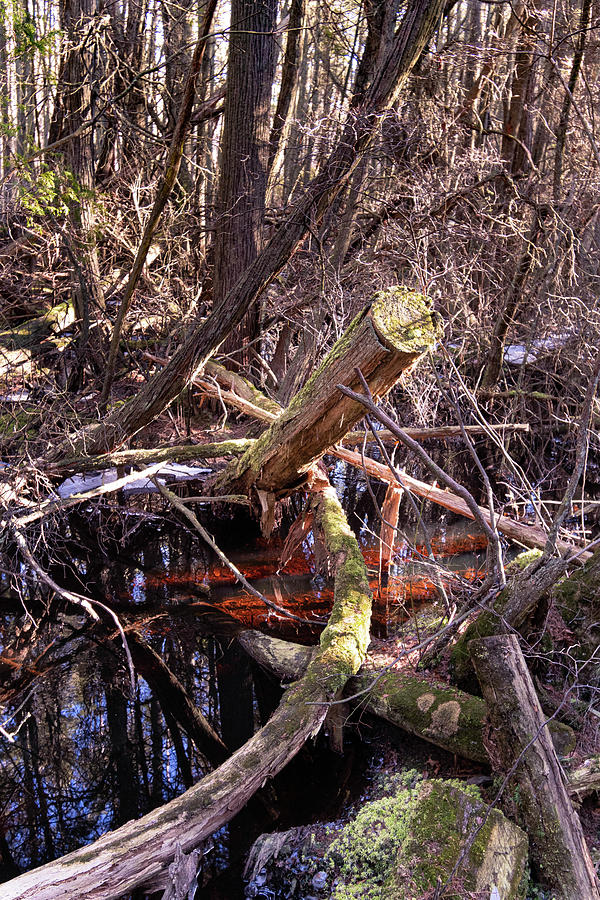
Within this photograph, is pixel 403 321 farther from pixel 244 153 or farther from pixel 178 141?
pixel 244 153

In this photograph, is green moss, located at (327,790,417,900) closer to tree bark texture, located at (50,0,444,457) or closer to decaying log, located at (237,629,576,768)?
decaying log, located at (237,629,576,768)

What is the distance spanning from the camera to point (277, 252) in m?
5.08

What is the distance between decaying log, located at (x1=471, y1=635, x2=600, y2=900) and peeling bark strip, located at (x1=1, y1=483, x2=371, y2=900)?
2.67ft

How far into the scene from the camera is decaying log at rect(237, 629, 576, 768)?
133 inches

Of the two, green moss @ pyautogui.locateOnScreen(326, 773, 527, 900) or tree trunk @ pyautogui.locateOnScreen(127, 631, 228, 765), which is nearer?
green moss @ pyautogui.locateOnScreen(326, 773, 527, 900)

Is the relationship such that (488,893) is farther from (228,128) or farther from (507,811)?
(228,128)

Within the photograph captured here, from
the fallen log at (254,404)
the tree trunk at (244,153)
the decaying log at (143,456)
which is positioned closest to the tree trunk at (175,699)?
the decaying log at (143,456)

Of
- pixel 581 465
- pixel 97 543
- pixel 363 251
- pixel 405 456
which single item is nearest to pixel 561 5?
pixel 363 251

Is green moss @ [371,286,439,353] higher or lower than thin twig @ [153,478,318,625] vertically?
higher

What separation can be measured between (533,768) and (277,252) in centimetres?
387

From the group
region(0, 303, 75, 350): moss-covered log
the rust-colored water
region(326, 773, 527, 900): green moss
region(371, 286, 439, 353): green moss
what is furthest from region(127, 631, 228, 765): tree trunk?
region(0, 303, 75, 350): moss-covered log

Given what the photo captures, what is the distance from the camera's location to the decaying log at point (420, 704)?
133 inches

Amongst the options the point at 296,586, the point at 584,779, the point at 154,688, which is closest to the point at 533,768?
the point at 584,779

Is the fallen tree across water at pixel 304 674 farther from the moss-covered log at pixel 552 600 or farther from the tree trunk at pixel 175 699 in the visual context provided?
the moss-covered log at pixel 552 600
